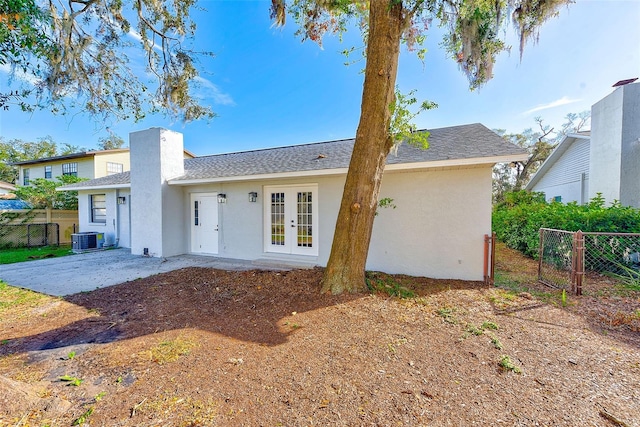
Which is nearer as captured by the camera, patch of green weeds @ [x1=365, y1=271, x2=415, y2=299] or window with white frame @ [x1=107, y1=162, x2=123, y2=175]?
patch of green weeds @ [x1=365, y1=271, x2=415, y2=299]

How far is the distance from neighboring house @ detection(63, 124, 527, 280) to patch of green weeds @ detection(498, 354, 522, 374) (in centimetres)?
342

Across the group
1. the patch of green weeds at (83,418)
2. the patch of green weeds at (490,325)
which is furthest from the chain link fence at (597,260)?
the patch of green weeds at (83,418)

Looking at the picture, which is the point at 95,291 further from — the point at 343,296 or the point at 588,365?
the point at 588,365

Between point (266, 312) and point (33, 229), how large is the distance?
46.1 feet

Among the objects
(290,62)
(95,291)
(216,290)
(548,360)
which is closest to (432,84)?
(290,62)

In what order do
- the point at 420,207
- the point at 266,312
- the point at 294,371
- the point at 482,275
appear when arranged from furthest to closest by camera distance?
1. the point at 420,207
2. the point at 482,275
3. the point at 266,312
4. the point at 294,371

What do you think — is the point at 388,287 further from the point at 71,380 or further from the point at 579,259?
the point at 71,380

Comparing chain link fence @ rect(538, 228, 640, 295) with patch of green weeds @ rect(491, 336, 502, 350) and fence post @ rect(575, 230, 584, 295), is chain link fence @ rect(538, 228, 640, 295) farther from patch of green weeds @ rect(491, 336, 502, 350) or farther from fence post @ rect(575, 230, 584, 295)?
patch of green weeds @ rect(491, 336, 502, 350)

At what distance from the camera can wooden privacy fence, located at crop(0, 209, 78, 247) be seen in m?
11.1

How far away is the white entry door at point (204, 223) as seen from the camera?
905 centimetres

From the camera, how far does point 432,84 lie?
7.27 m

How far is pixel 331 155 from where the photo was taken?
8.11 meters

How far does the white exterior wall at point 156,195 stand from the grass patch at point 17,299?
351cm

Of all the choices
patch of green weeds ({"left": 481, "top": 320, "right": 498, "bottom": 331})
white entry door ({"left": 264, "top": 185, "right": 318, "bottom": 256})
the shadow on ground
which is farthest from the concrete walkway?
patch of green weeds ({"left": 481, "top": 320, "right": 498, "bottom": 331})
